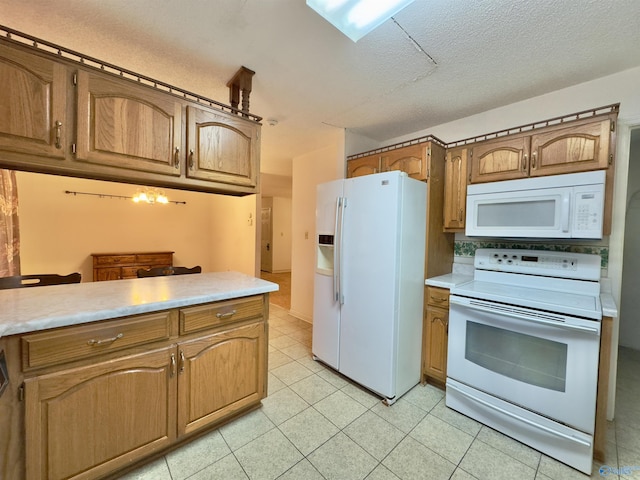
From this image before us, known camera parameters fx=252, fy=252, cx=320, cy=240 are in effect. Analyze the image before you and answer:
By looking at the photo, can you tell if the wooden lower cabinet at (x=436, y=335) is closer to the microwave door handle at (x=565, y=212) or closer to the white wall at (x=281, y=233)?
the microwave door handle at (x=565, y=212)

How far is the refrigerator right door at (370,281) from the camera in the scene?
1.87m

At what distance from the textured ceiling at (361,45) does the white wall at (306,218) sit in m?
1.22

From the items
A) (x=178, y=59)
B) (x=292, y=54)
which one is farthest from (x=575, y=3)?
(x=178, y=59)

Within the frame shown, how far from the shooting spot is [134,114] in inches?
56.9

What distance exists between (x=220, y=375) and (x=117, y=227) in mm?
4697

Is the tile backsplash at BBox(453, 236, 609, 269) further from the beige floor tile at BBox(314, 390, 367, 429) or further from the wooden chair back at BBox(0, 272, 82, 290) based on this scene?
the wooden chair back at BBox(0, 272, 82, 290)

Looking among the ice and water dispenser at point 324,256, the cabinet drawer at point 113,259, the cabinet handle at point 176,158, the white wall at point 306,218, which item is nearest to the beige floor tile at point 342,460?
the ice and water dispenser at point 324,256

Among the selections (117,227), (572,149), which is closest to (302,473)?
(572,149)

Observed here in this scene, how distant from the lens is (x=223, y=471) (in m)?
1.34

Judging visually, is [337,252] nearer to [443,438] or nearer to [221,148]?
[221,148]

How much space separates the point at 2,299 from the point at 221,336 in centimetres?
109

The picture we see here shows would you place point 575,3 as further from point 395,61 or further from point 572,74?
point 395,61

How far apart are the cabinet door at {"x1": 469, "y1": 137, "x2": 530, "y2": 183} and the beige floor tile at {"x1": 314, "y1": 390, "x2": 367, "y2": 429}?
204 centimetres

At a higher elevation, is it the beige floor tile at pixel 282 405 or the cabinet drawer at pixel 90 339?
the cabinet drawer at pixel 90 339
